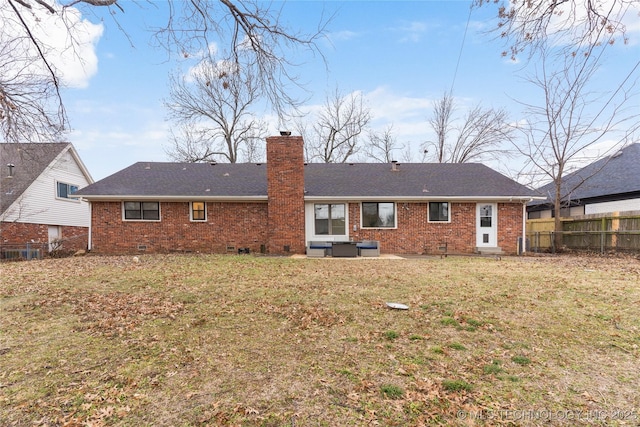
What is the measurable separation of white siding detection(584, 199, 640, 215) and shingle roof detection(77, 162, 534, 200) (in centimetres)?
652

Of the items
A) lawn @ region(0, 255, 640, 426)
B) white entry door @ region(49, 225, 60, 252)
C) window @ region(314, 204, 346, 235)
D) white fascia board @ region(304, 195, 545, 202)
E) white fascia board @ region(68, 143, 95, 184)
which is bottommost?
lawn @ region(0, 255, 640, 426)

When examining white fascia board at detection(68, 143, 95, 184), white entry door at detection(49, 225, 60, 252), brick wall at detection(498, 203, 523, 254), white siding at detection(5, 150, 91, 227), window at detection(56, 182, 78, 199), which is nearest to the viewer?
brick wall at detection(498, 203, 523, 254)

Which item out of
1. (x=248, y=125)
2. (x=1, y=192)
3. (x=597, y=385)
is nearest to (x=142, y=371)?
(x=597, y=385)

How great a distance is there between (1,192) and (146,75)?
17.4 m

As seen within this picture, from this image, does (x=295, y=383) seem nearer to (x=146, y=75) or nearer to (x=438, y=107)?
(x=146, y=75)

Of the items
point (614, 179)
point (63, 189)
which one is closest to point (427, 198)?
point (614, 179)

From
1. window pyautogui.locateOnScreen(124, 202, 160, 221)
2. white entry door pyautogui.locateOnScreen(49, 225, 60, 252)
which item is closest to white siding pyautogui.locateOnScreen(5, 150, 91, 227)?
white entry door pyautogui.locateOnScreen(49, 225, 60, 252)

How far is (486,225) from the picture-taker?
14344mm

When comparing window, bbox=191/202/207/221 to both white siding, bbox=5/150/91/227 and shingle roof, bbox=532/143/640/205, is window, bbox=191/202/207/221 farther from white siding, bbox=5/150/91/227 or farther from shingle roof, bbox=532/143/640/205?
shingle roof, bbox=532/143/640/205

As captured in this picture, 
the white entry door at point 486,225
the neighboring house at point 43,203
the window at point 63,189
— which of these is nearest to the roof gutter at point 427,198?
the white entry door at point 486,225

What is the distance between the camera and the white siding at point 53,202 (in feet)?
55.3

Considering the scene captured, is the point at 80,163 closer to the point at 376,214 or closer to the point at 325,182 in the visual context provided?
the point at 325,182

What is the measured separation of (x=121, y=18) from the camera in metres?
4.65

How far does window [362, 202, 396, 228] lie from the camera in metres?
14.4
